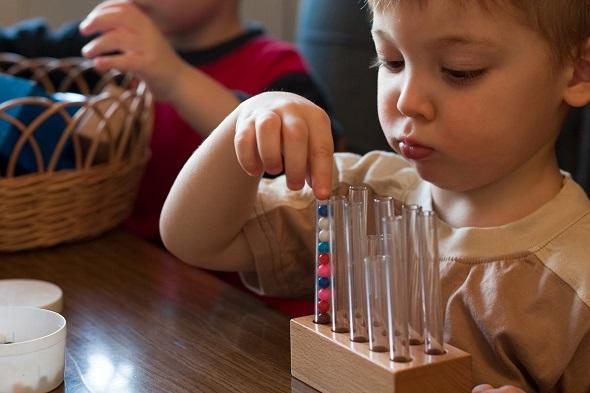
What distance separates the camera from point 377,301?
29.1 inches

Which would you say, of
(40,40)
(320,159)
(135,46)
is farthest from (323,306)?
(40,40)

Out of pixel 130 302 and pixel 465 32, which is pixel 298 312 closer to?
pixel 130 302

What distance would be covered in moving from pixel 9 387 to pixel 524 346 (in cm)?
42

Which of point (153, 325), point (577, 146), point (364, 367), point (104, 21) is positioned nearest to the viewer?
point (364, 367)

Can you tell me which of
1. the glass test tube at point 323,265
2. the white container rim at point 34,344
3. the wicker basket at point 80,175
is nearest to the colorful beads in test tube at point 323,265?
the glass test tube at point 323,265

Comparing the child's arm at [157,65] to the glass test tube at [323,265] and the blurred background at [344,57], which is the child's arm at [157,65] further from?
the glass test tube at [323,265]

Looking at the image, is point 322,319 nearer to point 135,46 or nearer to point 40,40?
point 135,46

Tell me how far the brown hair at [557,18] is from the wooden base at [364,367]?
0.89ft

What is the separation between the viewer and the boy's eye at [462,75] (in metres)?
0.80

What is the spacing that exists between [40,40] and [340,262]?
3.23 ft

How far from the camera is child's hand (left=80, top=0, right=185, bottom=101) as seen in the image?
4.17ft

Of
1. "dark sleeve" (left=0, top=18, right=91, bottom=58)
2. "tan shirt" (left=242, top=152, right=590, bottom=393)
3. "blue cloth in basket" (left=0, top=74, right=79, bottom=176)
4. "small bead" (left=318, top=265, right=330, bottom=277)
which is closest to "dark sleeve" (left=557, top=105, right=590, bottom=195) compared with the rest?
"tan shirt" (left=242, top=152, right=590, bottom=393)

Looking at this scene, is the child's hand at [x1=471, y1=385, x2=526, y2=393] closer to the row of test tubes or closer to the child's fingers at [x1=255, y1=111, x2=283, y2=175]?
the row of test tubes

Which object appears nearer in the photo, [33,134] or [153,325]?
[153,325]
